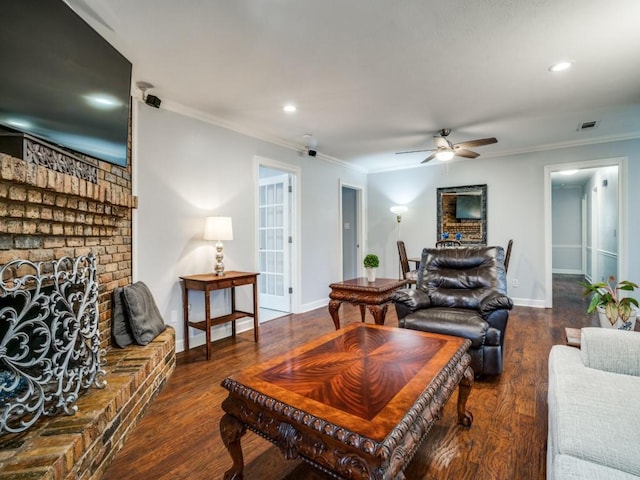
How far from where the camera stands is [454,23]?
6.66 ft

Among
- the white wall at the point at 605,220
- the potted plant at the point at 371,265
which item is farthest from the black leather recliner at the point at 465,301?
the white wall at the point at 605,220

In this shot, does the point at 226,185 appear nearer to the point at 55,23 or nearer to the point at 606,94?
the point at 55,23

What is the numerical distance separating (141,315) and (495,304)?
2678mm

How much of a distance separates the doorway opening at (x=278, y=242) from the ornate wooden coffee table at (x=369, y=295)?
134cm

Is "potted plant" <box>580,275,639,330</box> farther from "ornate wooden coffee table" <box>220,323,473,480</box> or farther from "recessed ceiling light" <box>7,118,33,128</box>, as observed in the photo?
"recessed ceiling light" <box>7,118,33,128</box>

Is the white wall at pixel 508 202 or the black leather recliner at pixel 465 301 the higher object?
the white wall at pixel 508 202

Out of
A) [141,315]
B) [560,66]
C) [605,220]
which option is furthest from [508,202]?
[141,315]

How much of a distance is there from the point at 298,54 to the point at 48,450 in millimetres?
2576

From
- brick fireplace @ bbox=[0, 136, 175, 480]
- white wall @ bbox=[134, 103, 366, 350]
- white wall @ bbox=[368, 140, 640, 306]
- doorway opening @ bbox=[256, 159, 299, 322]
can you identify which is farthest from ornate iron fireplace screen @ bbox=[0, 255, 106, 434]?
white wall @ bbox=[368, 140, 640, 306]

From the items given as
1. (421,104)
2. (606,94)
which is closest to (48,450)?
(421,104)

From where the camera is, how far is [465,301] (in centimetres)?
292

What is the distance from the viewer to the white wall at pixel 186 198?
296 centimetres

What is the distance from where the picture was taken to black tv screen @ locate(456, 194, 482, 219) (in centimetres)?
542

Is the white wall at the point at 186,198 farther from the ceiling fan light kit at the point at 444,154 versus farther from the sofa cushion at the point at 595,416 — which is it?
the sofa cushion at the point at 595,416
